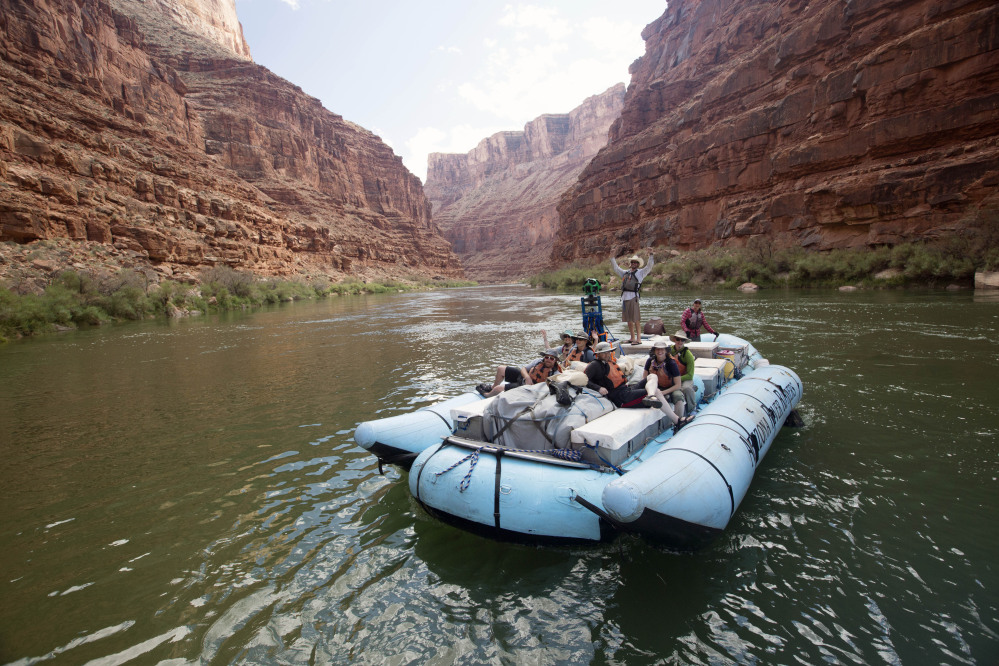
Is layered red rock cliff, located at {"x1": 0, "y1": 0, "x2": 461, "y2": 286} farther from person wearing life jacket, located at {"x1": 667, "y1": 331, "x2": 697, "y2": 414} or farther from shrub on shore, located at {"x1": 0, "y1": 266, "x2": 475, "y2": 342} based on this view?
person wearing life jacket, located at {"x1": 667, "y1": 331, "x2": 697, "y2": 414}

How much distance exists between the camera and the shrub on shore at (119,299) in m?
17.9

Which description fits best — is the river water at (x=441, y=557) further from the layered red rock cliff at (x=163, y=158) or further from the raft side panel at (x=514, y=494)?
the layered red rock cliff at (x=163, y=158)

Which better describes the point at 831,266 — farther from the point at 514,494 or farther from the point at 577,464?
the point at 514,494

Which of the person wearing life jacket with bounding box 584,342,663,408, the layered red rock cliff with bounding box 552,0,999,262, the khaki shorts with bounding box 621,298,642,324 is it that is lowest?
the person wearing life jacket with bounding box 584,342,663,408

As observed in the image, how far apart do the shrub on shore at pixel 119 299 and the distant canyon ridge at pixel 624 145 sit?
7.36 ft

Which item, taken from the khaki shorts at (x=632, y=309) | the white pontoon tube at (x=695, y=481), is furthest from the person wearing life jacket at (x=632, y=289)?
the white pontoon tube at (x=695, y=481)

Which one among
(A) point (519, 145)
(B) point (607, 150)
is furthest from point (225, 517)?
(A) point (519, 145)

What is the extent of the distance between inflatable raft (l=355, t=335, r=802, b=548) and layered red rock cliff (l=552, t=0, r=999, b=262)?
2724 cm

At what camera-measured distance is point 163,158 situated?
41750 mm

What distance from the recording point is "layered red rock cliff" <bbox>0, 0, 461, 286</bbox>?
2925 cm

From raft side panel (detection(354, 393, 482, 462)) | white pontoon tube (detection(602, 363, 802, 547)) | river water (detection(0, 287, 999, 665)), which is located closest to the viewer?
river water (detection(0, 287, 999, 665))

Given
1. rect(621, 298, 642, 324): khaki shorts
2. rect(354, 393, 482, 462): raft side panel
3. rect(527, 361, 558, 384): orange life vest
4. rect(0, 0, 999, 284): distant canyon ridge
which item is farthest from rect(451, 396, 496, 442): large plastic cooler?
rect(0, 0, 999, 284): distant canyon ridge

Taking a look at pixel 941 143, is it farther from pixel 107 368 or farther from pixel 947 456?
pixel 107 368

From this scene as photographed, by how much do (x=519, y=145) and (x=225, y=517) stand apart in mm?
180901
